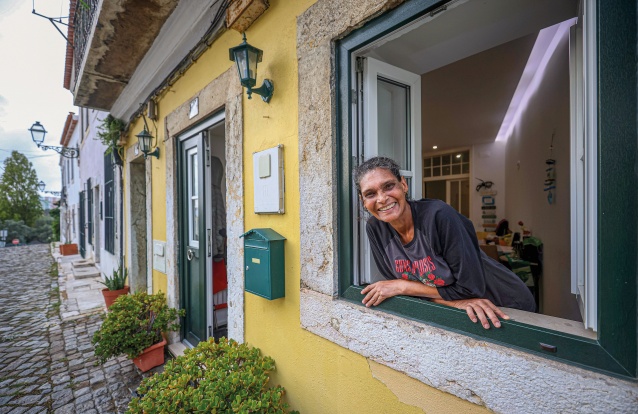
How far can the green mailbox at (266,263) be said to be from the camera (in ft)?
6.63

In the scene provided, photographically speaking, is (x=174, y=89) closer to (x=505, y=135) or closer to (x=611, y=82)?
(x=611, y=82)

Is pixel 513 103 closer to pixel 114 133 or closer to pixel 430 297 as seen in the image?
pixel 430 297

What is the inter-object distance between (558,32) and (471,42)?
2.45m

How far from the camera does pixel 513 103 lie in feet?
19.3

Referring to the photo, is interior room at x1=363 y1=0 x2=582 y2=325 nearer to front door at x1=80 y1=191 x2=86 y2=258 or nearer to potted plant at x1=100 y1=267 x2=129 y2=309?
potted plant at x1=100 y1=267 x2=129 y2=309

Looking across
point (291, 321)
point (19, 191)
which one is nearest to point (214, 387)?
point (291, 321)

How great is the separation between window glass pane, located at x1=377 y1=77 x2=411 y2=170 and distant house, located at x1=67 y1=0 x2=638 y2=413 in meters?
0.01

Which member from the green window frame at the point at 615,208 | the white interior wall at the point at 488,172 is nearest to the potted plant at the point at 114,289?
the green window frame at the point at 615,208

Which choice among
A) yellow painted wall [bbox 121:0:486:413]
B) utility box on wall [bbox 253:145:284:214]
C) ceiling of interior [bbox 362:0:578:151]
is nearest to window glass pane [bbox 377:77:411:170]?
ceiling of interior [bbox 362:0:578:151]

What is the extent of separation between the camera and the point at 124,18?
10.0ft

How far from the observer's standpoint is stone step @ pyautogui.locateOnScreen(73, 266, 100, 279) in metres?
8.11

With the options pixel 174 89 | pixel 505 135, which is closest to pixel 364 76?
pixel 174 89

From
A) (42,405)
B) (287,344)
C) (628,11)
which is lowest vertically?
(42,405)

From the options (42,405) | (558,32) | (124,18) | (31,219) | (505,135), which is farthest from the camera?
(31,219)
